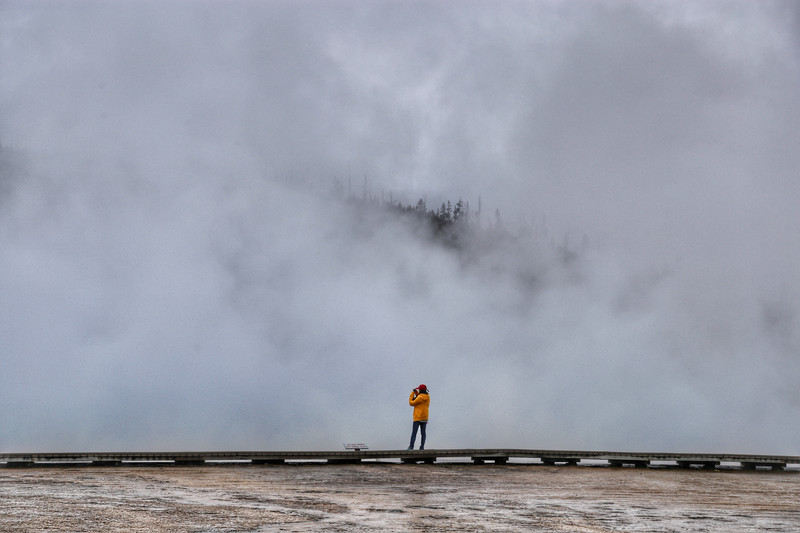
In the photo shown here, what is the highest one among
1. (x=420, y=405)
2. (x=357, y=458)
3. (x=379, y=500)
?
(x=420, y=405)

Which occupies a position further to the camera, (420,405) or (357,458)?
(420,405)

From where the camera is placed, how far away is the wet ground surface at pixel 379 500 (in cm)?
658

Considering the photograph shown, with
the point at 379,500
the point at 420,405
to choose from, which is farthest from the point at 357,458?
the point at 379,500

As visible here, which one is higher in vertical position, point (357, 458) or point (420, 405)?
point (420, 405)

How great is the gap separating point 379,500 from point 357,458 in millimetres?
6823

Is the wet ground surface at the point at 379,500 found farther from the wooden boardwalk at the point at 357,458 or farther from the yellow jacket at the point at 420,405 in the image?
the yellow jacket at the point at 420,405

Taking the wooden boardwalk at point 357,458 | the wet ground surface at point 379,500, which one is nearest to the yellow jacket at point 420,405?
the wooden boardwalk at point 357,458

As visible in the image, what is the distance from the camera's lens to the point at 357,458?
15.2 m

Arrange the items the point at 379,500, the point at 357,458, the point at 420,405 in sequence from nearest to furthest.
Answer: the point at 379,500
the point at 357,458
the point at 420,405

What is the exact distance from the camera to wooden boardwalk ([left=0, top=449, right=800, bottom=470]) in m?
13.5

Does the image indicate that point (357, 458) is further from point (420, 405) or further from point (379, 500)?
point (379, 500)

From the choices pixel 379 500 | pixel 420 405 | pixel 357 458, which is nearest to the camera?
pixel 379 500

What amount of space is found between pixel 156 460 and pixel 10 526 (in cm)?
831

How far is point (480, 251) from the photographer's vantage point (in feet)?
124
